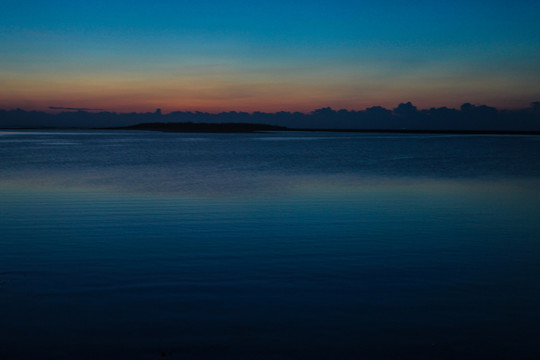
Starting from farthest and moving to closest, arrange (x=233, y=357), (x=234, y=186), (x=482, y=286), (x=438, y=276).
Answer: (x=234, y=186)
(x=438, y=276)
(x=482, y=286)
(x=233, y=357)

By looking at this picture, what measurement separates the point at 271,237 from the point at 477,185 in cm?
1454

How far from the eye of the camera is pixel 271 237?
10000mm

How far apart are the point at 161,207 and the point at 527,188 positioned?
1586cm

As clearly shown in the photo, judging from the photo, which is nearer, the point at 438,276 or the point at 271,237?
the point at 438,276

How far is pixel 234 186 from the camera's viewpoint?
64.8ft

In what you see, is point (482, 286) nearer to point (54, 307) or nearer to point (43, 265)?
point (54, 307)

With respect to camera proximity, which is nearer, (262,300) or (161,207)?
(262,300)

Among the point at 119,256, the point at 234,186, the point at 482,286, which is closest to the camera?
the point at 482,286

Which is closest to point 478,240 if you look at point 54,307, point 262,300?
point 262,300

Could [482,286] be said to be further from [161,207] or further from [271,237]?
[161,207]

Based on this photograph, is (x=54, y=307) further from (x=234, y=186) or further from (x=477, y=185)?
(x=477, y=185)

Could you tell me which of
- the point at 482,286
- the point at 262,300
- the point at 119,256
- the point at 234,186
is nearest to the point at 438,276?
the point at 482,286

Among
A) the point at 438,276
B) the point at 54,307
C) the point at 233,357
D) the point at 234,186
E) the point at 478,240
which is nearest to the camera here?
the point at 233,357

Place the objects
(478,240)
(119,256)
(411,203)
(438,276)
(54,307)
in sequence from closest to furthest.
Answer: (54,307) < (438,276) < (119,256) < (478,240) < (411,203)
